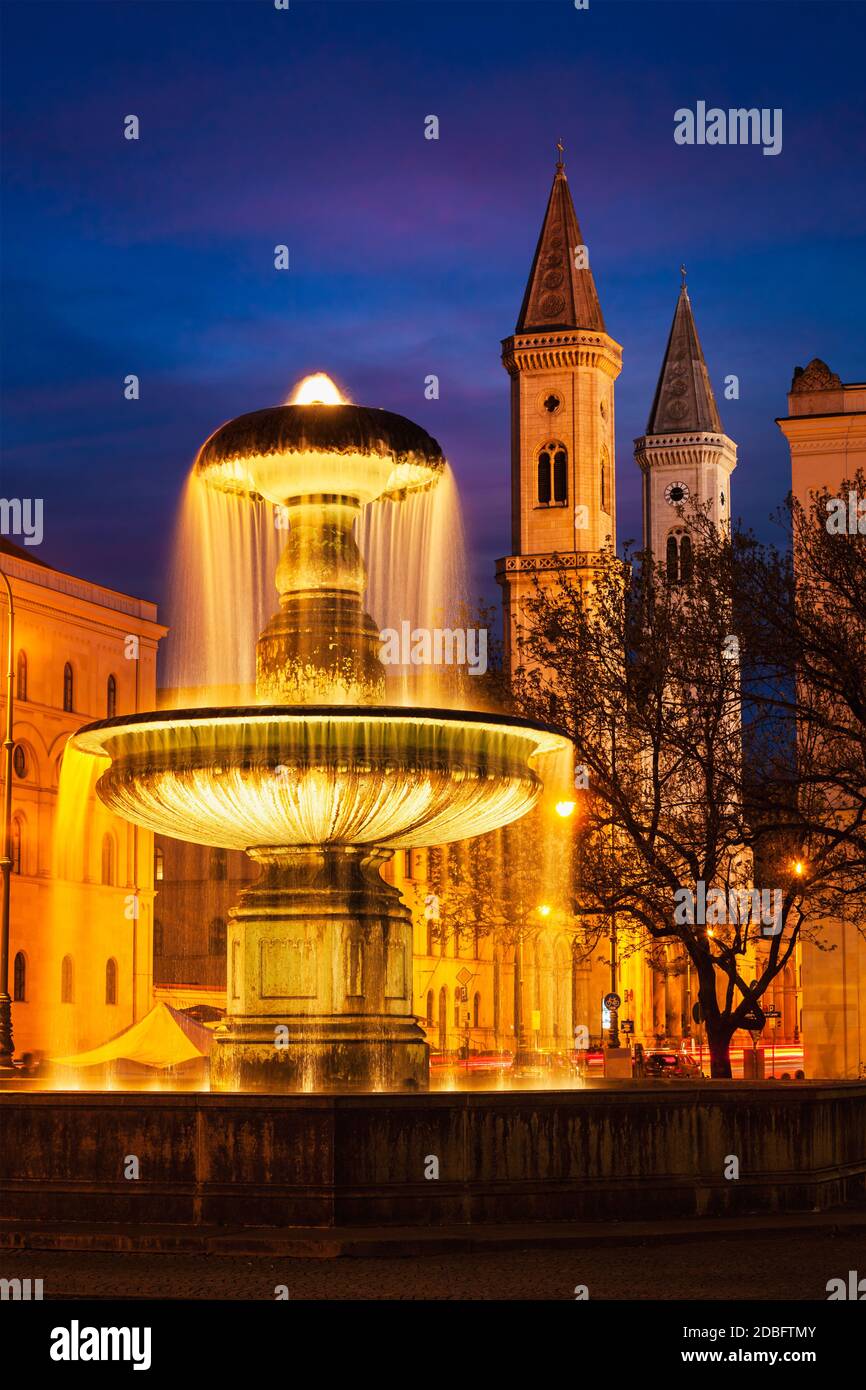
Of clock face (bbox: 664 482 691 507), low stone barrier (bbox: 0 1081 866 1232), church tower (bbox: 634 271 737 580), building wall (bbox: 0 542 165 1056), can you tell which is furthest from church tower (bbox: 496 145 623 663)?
low stone barrier (bbox: 0 1081 866 1232)

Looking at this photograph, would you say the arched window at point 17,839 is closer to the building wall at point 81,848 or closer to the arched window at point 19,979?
the building wall at point 81,848

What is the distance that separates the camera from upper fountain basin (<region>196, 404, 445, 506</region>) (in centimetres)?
1510

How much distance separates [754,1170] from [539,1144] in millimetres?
1618

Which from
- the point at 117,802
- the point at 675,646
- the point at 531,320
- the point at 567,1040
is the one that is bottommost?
the point at 567,1040

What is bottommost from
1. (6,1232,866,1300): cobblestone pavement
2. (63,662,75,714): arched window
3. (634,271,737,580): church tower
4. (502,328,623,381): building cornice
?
(6,1232,866,1300): cobblestone pavement

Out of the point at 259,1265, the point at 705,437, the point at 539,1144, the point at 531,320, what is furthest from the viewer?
the point at 705,437

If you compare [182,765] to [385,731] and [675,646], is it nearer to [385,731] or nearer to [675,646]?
[385,731]

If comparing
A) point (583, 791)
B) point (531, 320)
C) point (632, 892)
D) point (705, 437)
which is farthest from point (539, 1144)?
point (705, 437)

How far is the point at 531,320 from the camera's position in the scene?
11500cm

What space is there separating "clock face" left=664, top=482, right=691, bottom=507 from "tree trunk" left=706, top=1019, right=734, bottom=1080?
126 metres

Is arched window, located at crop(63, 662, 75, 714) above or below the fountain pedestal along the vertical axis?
above

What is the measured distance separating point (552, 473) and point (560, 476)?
633mm

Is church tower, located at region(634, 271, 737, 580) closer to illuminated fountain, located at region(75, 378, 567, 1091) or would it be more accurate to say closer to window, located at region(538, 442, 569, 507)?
window, located at region(538, 442, 569, 507)
